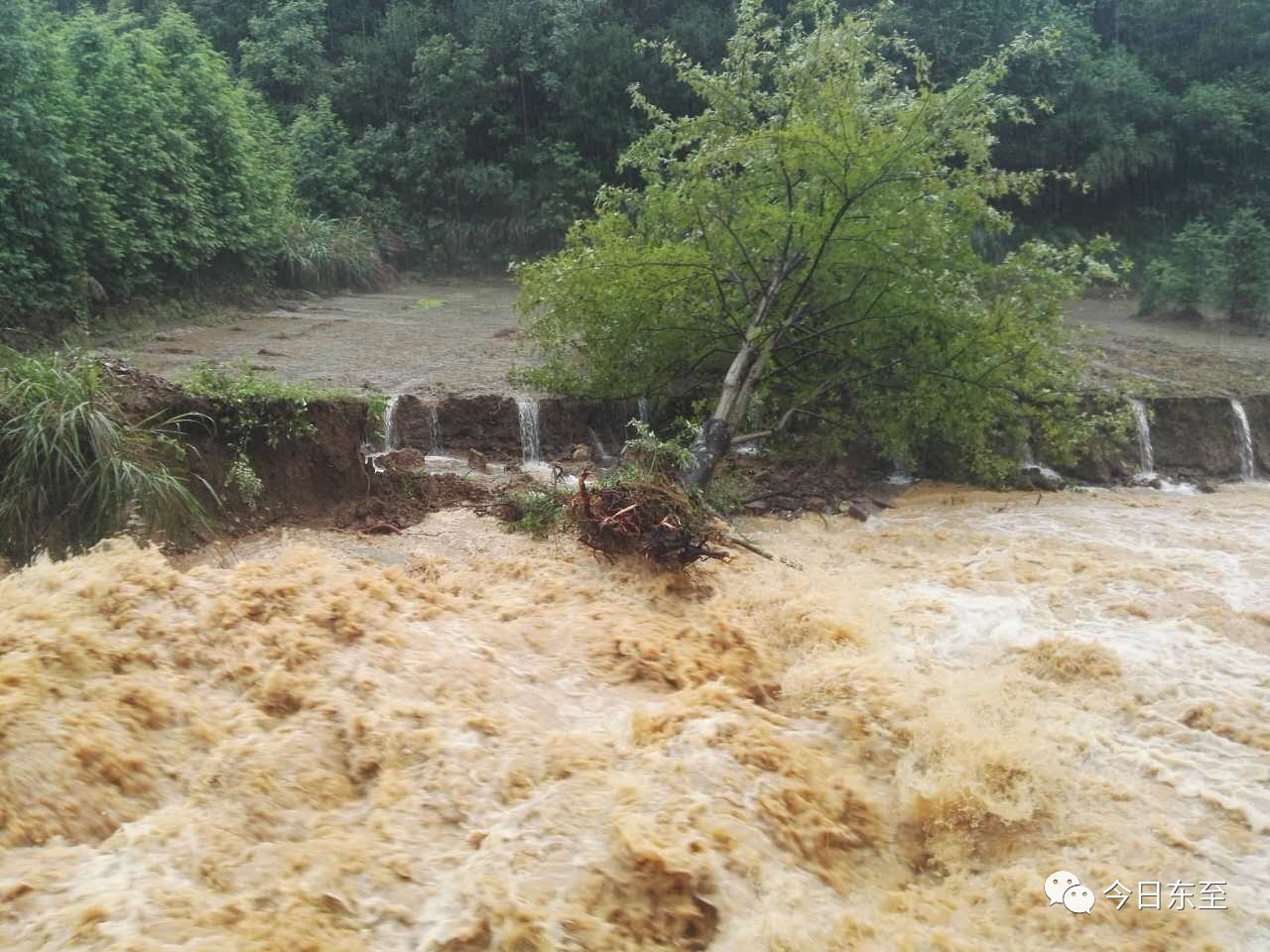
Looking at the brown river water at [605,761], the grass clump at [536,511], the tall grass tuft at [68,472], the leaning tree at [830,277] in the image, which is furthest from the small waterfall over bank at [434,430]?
the tall grass tuft at [68,472]

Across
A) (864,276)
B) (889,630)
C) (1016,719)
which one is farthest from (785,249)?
(1016,719)

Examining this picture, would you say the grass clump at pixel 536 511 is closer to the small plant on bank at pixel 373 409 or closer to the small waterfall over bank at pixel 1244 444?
the small plant on bank at pixel 373 409

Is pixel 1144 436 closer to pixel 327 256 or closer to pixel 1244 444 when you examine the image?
pixel 1244 444

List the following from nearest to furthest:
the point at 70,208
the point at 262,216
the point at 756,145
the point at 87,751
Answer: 1. the point at 87,751
2. the point at 756,145
3. the point at 70,208
4. the point at 262,216

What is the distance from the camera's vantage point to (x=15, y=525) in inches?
218

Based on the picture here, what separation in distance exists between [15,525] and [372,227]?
17.4m

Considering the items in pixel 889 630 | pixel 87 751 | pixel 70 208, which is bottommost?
pixel 889 630

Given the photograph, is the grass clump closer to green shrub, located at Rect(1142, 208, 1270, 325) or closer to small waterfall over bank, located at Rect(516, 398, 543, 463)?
small waterfall over bank, located at Rect(516, 398, 543, 463)

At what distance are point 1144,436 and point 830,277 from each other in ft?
15.0

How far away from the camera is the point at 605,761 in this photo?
4.07 meters

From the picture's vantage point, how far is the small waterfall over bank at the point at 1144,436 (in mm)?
10609

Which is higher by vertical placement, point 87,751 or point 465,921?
point 87,751

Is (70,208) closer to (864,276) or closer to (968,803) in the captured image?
Result: (864,276)

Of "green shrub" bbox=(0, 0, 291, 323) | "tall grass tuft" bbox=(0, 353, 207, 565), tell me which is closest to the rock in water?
"tall grass tuft" bbox=(0, 353, 207, 565)
